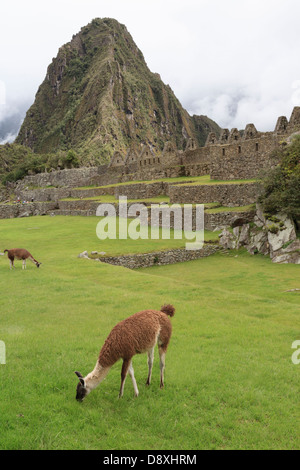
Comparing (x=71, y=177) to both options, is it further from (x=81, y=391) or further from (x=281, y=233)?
(x=81, y=391)

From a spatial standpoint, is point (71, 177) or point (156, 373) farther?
point (71, 177)

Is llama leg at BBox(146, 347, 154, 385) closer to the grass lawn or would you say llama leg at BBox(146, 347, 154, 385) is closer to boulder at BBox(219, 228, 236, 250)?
the grass lawn

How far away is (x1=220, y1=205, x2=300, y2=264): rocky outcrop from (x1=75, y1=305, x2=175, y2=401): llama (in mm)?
13716

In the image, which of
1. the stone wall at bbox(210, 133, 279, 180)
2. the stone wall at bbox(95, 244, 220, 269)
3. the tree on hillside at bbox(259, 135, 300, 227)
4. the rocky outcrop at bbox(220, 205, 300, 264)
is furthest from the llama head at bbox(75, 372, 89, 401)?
the stone wall at bbox(210, 133, 279, 180)

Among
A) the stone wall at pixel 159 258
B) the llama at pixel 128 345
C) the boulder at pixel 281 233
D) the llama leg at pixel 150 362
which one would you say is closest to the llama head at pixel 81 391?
the llama at pixel 128 345

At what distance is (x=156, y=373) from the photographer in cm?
604

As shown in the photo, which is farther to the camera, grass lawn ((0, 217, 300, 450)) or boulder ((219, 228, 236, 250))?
boulder ((219, 228, 236, 250))

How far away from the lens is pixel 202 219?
25531 mm

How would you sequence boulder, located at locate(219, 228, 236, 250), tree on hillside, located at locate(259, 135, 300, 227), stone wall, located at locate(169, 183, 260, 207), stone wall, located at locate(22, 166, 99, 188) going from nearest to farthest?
tree on hillside, located at locate(259, 135, 300, 227) < boulder, located at locate(219, 228, 236, 250) < stone wall, located at locate(169, 183, 260, 207) < stone wall, located at locate(22, 166, 99, 188)

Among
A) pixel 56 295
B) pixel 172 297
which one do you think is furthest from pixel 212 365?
pixel 56 295

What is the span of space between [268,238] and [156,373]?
15241 mm

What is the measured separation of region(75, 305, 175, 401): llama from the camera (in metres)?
4.86

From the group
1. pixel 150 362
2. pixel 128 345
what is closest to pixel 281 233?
pixel 150 362
